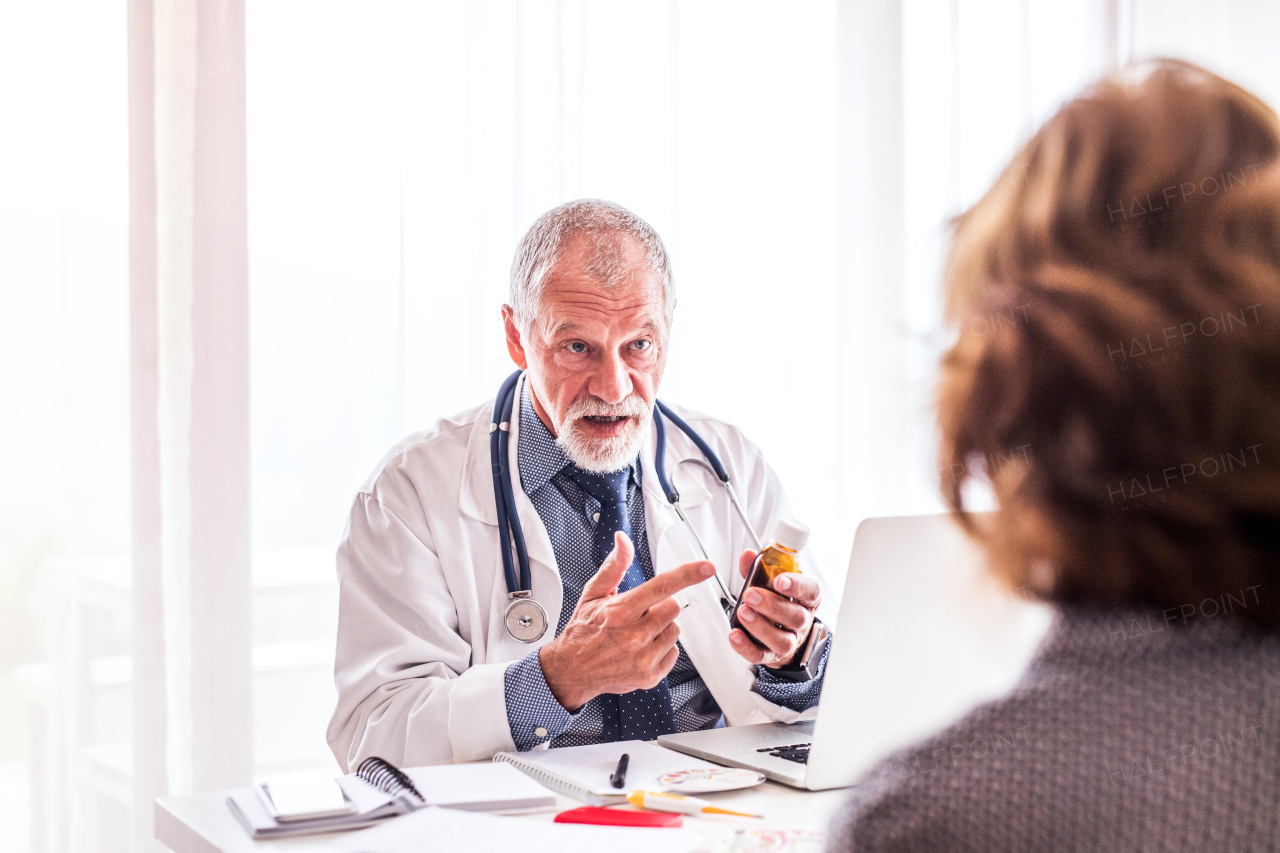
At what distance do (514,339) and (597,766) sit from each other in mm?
900

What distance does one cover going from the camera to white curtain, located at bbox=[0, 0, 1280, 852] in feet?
6.72

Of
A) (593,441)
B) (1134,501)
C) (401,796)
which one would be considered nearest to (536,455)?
(593,441)

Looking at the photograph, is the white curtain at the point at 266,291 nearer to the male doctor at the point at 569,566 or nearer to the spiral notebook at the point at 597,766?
the male doctor at the point at 569,566

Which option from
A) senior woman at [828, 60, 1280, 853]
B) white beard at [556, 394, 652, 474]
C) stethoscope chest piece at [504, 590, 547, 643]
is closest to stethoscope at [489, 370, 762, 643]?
stethoscope chest piece at [504, 590, 547, 643]

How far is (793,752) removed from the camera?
4.36 feet

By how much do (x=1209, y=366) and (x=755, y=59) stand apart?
8.49ft

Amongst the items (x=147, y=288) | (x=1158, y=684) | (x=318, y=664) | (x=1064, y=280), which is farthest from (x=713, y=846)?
(x=147, y=288)

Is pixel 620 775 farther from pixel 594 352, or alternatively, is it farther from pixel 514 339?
pixel 514 339

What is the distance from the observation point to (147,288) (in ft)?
6.95

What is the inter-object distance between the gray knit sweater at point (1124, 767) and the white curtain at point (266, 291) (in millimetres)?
1154

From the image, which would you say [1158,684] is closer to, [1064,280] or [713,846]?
[1064,280]

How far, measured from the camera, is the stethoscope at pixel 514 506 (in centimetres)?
162

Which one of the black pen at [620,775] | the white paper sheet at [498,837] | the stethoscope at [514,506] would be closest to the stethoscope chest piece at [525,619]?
the stethoscope at [514,506]

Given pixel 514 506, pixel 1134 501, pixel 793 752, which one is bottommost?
pixel 793 752
